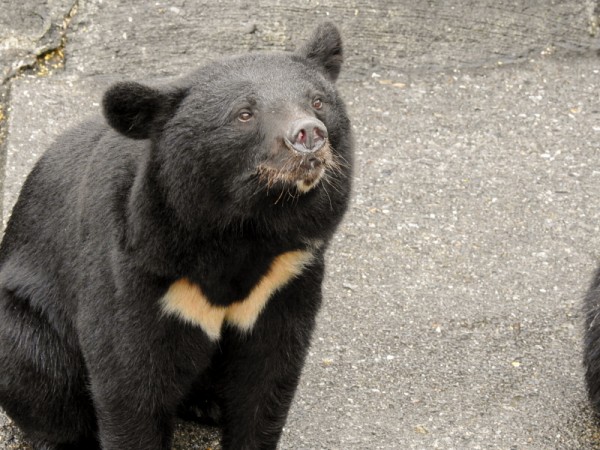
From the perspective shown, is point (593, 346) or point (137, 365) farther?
point (593, 346)

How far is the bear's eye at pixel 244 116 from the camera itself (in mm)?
3480

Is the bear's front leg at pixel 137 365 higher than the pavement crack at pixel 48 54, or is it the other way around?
the bear's front leg at pixel 137 365

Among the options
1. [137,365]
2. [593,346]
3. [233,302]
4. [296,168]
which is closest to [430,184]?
[593,346]

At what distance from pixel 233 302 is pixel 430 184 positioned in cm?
226

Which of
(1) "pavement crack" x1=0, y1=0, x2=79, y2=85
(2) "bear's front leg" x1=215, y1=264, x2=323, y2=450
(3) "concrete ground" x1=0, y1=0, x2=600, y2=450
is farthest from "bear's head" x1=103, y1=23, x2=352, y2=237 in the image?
(1) "pavement crack" x1=0, y1=0, x2=79, y2=85

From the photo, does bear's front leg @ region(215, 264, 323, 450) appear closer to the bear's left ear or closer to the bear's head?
the bear's head

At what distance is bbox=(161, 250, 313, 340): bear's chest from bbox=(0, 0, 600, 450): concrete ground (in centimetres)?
86

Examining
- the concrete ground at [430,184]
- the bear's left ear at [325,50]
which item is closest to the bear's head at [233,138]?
the bear's left ear at [325,50]

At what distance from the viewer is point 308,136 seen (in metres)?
3.31

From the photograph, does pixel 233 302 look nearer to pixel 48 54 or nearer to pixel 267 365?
pixel 267 365

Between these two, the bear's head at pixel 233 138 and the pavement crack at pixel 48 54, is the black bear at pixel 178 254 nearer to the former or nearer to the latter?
the bear's head at pixel 233 138

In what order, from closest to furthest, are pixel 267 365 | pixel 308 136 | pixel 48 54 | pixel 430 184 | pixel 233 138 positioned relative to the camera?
pixel 308 136
pixel 233 138
pixel 267 365
pixel 430 184
pixel 48 54

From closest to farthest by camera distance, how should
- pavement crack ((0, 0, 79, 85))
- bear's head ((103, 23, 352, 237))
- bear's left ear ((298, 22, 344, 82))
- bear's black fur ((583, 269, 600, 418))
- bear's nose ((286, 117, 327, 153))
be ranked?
bear's nose ((286, 117, 327, 153)) → bear's head ((103, 23, 352, 237)) → bear's left ear ((298, 22, 344, 82)) → bear's black fur ((583, 269, 600, 418)) → pavement crack ((0, 0, 79, 85))

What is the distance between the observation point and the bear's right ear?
3.47 meters
